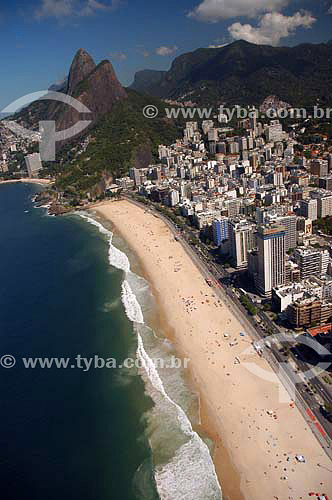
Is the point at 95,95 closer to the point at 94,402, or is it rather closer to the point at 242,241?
the point at 242,241

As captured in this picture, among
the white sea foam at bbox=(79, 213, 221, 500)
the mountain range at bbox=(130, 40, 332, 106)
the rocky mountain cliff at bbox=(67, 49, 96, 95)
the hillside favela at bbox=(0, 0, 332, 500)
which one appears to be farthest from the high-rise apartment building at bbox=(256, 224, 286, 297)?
the rocky mountain cliff at bbox=(67, 49, 96, 95)

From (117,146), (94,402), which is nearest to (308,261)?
(94,402)

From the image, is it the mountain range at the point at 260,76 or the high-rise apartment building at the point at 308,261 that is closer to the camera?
the high-rise apartment building at the point at 308,261

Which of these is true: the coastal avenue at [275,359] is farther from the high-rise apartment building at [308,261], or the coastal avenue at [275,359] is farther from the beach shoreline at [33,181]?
the beach shoreline at [33,181]

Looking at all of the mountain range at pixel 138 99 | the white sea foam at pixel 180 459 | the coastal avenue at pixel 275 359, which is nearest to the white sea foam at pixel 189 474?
the white sea foam at pixel 180 459

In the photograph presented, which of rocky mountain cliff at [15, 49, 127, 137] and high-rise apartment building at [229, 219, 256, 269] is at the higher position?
rocky mountain cliff at [15, 49, 127, 137]

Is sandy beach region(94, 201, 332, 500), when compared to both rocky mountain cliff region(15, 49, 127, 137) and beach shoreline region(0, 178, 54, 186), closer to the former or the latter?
beach shoreline region(0, 178, 54, 186)

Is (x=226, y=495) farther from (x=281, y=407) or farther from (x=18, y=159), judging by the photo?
(x=18, y=159)
